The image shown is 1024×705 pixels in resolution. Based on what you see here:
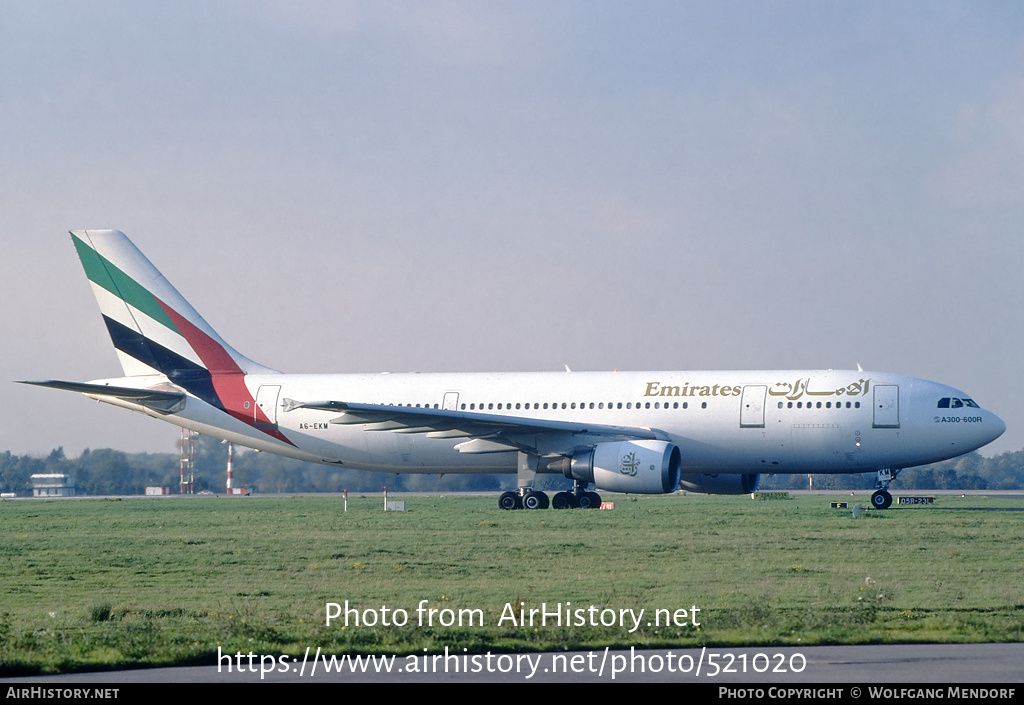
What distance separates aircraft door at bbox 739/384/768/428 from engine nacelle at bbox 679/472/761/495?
3.72m

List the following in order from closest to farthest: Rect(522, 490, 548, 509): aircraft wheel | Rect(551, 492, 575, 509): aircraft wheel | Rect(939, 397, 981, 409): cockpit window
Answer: Rect(939, 397, 981, 409): cockpit window → Rect(551, 492, 575, 509): aircraft wheel → Rect(522, 490, 548, 509): aircraft wheel

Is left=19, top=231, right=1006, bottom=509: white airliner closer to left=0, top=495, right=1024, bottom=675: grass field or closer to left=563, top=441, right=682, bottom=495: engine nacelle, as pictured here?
left=563, top=441, right=682, bottom=495: engine nacelle

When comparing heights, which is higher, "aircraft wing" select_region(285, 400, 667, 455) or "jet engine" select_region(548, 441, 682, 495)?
"aircraft wing" select_region(285, 400, 667, 455)

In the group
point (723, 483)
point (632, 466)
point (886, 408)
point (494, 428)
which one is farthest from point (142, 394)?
point (886, 408)

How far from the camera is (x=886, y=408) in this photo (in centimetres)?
3188

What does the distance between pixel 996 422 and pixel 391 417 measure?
648 inches

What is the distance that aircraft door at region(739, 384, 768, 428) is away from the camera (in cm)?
3253

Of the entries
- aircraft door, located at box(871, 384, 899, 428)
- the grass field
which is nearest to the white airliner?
aircraft door, located at box(871, 384, 899, 428)

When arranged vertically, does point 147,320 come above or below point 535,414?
above

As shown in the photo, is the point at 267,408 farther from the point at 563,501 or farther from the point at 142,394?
the point at 563,501

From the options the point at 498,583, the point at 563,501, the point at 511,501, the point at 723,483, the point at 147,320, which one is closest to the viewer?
the point at 498,583

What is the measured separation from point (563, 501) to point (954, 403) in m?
11.0
